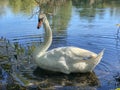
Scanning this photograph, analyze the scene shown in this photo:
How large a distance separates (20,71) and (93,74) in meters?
2.34

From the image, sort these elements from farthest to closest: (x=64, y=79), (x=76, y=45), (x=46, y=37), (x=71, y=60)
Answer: (x=76, y=45)
(x=46, y=37)
(x=71, y=60)
(x=64, y=79)

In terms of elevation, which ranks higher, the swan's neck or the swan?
the swan's neck

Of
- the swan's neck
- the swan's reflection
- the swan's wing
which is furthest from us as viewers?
the swan's neck

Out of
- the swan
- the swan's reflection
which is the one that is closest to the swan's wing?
the swan

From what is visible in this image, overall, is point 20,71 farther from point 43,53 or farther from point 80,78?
point 80,78

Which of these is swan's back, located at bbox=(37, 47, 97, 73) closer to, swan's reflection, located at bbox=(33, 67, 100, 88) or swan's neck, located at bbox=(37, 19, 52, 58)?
swan's reflection, located at bbox=(33, 67, 100, 88)

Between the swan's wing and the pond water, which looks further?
the swan's wing

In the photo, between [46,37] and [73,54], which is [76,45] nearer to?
[46,37]

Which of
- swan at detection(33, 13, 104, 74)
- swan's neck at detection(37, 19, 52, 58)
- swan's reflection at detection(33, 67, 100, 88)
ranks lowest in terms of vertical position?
swan's reflection at detection(33, 67, 100, 88)

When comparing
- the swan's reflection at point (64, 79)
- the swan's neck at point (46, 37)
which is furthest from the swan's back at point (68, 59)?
the swan's neck at point (46, 37)

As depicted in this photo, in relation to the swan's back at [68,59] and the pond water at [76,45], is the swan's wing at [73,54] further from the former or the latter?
the pond water at [76,45]

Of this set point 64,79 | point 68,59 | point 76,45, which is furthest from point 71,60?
point 76,45

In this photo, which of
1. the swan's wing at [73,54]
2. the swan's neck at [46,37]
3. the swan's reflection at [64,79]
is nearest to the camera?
the swan's reflection at [64,79]

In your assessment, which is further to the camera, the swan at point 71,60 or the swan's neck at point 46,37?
the swan's neck at point 46,37
